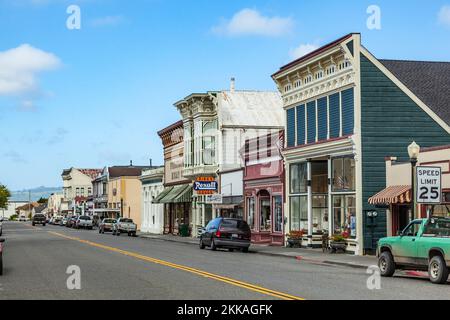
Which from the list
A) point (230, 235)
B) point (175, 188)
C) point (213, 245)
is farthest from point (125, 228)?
point (230, 235)

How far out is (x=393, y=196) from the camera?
98.9 feet

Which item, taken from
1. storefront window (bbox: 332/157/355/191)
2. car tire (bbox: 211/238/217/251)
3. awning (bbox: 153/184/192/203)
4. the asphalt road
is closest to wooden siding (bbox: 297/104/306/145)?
storefront window (bbox: 332/157/355/191)

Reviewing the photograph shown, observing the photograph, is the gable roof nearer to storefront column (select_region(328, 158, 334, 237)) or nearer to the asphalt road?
storefront column (select_region(328, 158, 334, 237))

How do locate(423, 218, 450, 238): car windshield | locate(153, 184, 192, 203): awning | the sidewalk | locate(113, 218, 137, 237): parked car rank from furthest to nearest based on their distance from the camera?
locate(113, 218, 137, 237): parked car → locate(153, 184, 192, 203): awning → the sidewalk → locate(423, 218, 450, 238): car windshield

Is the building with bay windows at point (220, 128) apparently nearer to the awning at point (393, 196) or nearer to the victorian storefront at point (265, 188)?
the victorian storefront at point (265, 188)

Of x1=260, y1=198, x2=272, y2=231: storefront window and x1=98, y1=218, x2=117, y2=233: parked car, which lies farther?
x1=98, y1=218, x2=117, y2=233: parked car

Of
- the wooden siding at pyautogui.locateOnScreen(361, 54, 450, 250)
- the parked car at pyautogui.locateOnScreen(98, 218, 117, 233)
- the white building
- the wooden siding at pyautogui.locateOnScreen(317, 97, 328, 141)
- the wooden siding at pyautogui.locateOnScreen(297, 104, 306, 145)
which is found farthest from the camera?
the white building

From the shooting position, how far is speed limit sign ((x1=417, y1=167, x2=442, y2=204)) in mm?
23688

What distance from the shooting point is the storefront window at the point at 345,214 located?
3434 cm

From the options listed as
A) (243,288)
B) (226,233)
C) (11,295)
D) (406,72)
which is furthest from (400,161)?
(11,295)

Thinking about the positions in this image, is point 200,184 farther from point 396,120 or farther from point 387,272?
point 387,272

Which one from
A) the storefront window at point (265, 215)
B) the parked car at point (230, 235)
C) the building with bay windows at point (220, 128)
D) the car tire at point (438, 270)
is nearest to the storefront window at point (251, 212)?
the storefront window at point (265, 215)

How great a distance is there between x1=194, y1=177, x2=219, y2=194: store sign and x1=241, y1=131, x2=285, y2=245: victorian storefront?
16.6 ft

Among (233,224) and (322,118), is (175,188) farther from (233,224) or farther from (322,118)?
(322,118)
